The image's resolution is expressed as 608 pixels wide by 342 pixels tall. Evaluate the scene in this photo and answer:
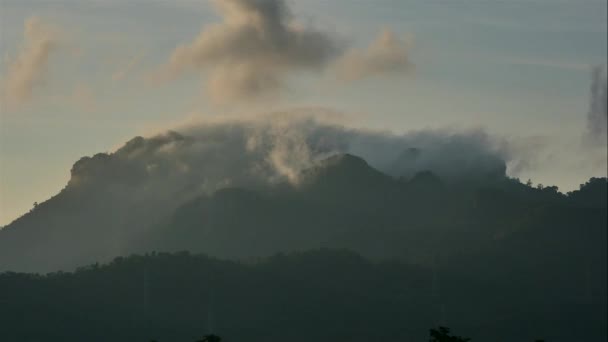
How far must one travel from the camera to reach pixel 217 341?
611ft

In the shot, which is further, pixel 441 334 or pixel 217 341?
pixel 217 341

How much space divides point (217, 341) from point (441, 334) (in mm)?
33729

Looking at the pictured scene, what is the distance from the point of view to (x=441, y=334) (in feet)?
561
